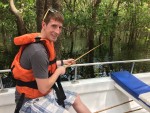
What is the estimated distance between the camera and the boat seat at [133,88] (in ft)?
9.05

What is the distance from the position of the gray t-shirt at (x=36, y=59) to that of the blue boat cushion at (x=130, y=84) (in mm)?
1543

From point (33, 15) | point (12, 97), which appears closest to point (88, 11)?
point (33, 15)

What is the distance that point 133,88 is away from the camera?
3.02 meters

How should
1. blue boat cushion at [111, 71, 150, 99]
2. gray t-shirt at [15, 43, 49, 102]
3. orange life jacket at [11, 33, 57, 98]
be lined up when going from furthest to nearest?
1. blue boat cushion at [111, 71, 150, 99]
2. orange life jacket at [11, 33, 57, 98]
3. gray t-shirt at [15, 43, 49, 102]

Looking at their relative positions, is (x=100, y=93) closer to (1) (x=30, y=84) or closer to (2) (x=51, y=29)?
(1) (x=30, y=84)

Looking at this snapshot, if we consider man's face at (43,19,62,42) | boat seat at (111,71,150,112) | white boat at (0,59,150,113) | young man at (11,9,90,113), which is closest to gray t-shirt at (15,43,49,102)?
young man at (11,9,90,113)

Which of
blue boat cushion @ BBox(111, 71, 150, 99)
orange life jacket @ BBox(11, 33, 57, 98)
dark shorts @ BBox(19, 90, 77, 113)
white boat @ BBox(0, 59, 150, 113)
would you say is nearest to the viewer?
orange life jacket @ BBox(11, 33, 57, 98)

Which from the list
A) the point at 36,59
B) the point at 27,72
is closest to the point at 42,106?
the point at 27,72

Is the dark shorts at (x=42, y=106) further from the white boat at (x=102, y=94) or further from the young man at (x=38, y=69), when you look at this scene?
the white boat at (x=102, y=94)

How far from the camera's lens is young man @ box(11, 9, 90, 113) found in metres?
1.93

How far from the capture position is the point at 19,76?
2043 mm

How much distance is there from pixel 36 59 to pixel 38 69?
3.7 inches

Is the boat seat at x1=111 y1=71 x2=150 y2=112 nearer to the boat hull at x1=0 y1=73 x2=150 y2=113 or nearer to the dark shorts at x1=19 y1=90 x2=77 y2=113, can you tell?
the boat hull at x1=0 y1=73 x2=150 y2=113

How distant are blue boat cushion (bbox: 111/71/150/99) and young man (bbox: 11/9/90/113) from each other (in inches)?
49.3
